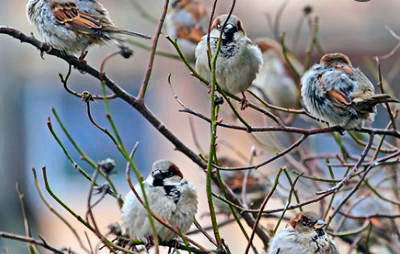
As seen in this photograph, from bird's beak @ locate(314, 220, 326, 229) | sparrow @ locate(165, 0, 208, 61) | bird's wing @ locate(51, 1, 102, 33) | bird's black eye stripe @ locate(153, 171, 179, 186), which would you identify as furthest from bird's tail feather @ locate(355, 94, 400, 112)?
sparrow @ locate(165, 0, 208, 61)

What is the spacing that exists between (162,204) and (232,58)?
50cm

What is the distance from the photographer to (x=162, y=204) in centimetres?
288

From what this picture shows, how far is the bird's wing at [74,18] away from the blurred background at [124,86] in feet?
20.9

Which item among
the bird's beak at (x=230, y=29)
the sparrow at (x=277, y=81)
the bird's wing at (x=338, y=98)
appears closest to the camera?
the bird's wing at (x=338, y=98)

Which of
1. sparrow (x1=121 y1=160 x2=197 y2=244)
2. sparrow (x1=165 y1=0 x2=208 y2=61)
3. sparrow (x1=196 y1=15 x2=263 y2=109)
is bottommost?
sparrow (x1=121 y1=160 x2=197 y2=244)

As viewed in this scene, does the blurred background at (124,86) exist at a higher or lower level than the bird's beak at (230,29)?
higher

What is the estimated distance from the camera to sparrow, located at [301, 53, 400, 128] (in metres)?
2.76

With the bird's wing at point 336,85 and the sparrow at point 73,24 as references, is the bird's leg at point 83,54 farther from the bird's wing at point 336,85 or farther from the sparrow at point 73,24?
the bird's wing at point 336,85

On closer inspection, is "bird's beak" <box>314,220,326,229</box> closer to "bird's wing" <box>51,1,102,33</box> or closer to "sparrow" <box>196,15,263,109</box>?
"sparrow" <box>196,15,263,109</box>

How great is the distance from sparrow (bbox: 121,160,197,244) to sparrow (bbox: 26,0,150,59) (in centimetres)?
42

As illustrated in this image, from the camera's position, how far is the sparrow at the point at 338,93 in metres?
2.76

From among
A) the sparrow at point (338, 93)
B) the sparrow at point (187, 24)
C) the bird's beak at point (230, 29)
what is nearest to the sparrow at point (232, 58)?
the bird's beak at point (230, 29)

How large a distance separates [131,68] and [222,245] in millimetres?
7990

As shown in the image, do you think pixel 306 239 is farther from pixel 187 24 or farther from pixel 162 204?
pixel 187 24
